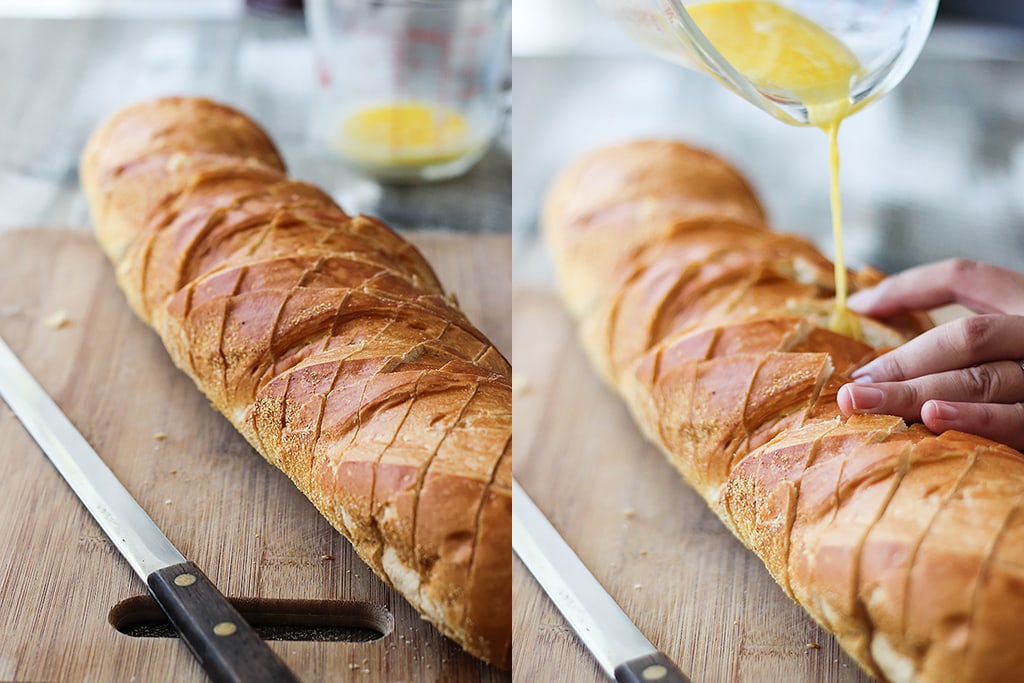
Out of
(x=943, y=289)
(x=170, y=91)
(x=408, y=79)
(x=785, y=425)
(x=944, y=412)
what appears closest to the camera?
(x=944, y=412)

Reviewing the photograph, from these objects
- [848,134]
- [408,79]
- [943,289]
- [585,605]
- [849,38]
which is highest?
[849,38]

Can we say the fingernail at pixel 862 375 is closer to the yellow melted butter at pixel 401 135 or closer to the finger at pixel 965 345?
the finger at pixel 965 345

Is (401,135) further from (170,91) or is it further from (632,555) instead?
(632,555)

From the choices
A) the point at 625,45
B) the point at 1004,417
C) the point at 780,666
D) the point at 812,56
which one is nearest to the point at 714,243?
the point at 812,56

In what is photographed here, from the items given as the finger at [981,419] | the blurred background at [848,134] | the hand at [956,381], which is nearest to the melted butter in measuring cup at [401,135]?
the blurred background at [848,134]

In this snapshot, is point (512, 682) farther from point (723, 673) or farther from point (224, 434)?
point (224, 434)

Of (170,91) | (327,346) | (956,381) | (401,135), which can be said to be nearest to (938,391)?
(956,381)
